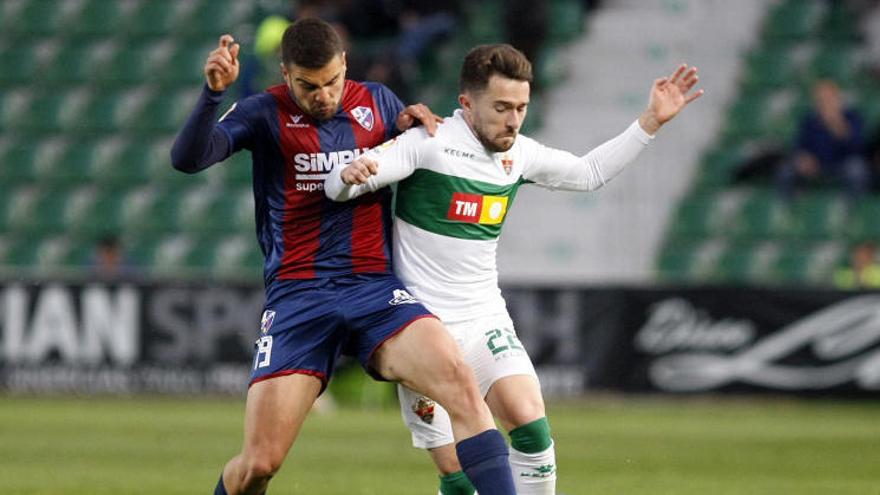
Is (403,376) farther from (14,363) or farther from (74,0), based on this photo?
(74,0)

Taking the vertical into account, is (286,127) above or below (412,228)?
above

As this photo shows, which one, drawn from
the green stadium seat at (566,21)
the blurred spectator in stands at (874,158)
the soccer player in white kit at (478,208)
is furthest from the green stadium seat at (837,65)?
the soccer player in white kit at (478,208)

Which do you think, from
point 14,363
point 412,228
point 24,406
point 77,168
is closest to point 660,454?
point 412,228

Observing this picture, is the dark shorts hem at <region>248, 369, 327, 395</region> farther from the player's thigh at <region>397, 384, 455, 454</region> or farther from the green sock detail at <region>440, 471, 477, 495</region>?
the green sock detail at <region>440, 471, 477, 495</region>

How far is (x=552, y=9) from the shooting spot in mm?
18641

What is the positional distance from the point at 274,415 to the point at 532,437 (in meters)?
1.02

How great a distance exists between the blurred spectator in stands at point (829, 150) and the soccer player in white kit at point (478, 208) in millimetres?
10186

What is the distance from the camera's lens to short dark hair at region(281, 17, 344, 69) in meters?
6.36

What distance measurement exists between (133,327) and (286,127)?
9.79m

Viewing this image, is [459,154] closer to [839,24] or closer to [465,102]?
[465,102]

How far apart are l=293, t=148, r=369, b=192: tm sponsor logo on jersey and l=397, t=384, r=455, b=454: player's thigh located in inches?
37.1

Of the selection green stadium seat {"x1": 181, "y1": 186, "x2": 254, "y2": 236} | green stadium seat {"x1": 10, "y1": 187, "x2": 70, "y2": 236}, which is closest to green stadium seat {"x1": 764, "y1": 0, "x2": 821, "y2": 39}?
green stadium seat {"x1": 181, "y1": 186, "x2": 254, "y2": 236}

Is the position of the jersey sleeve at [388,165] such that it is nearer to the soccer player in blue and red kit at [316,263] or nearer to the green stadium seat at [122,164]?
the soccer player in blue and red kit at [316,263]

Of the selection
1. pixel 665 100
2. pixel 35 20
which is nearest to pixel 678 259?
pixel 35 20
